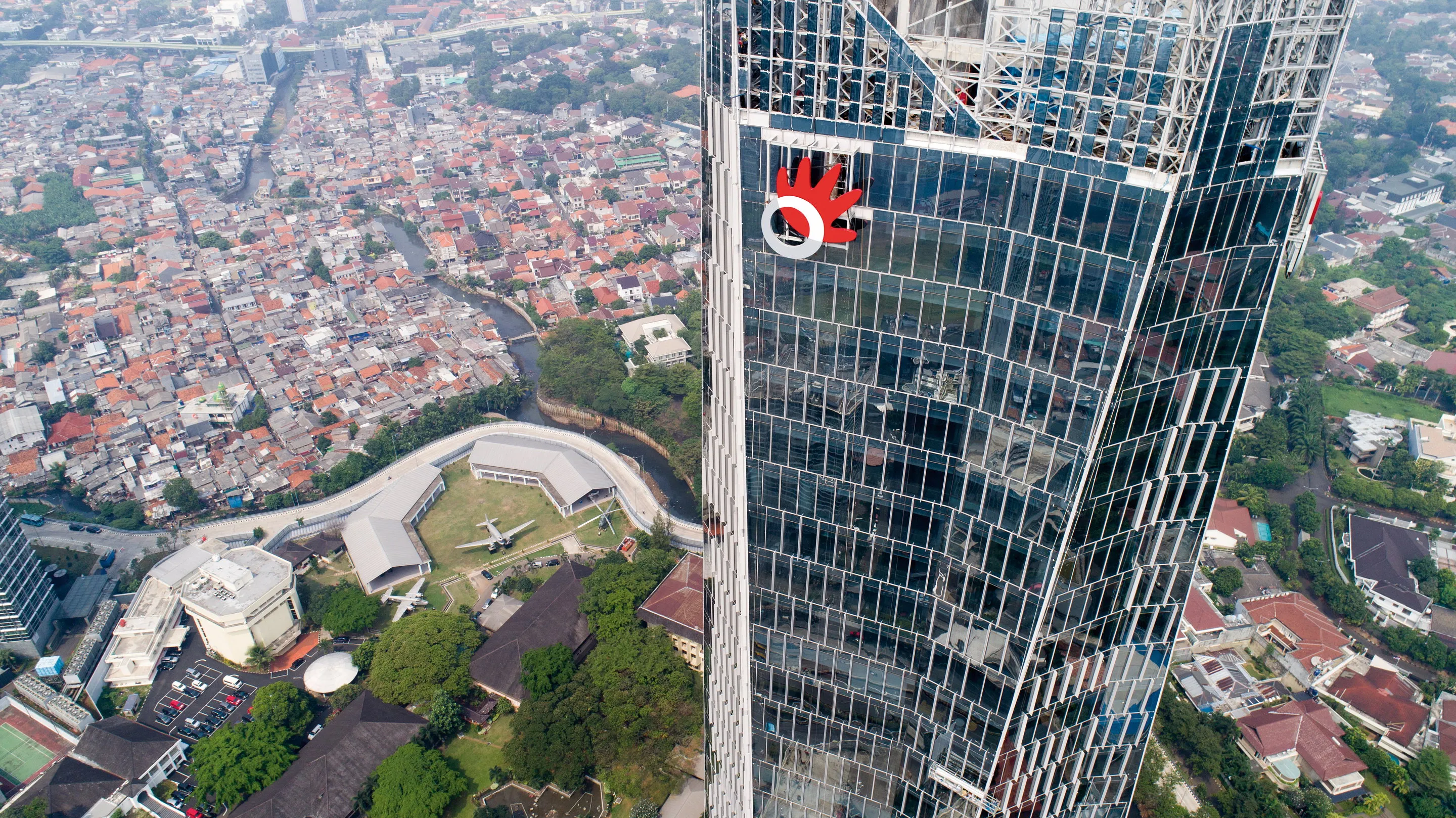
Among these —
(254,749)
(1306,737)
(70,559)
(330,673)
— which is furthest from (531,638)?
(1306,737)

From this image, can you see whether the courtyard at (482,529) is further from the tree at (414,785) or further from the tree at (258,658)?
the tree at (414,785)

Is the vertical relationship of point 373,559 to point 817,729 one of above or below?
below

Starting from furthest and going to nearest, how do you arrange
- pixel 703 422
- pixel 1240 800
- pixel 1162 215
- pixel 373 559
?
pixel 373 559 → pixel 1240 800 → pixel 703 422 → pixel 1162 215

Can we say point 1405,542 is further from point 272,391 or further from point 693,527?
point 272,391

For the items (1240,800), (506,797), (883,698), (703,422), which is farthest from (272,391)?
(1240,800)

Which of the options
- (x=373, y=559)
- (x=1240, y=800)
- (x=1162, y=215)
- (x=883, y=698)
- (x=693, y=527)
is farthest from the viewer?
(x=693, y=527)

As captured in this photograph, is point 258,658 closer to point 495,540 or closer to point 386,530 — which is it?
point 386,530

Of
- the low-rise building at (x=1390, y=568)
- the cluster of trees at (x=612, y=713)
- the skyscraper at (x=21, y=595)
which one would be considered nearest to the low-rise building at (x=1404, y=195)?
the low-rise building at (x=1390, y=568)
